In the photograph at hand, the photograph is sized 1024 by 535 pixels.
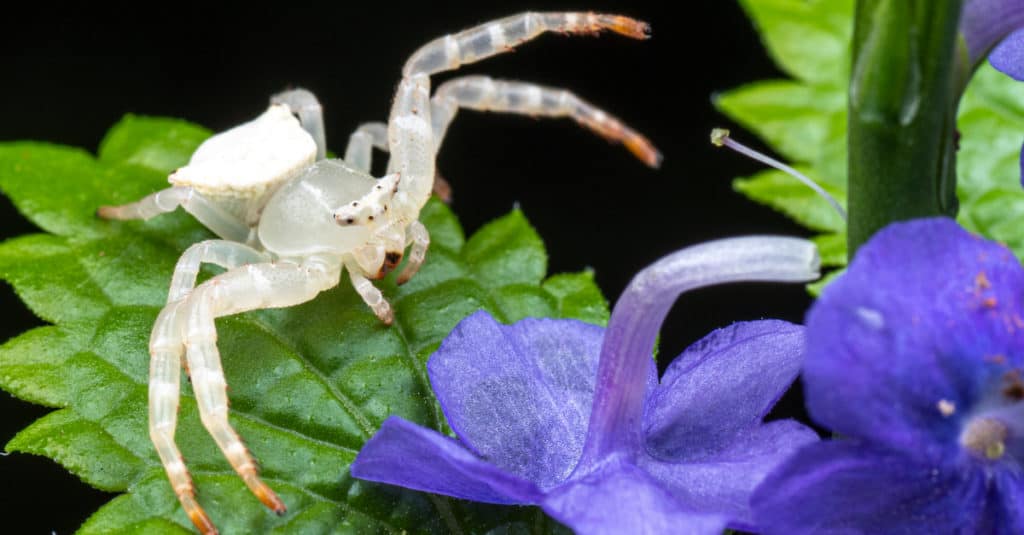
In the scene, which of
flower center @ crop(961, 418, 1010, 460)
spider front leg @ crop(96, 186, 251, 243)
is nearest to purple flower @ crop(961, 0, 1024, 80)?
flower center @ crop(961, 418, 1010, 460)

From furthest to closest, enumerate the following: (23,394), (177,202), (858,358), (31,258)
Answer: (177,202), (31,258), (23,394), (858,358)

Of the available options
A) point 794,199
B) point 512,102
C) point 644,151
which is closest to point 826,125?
point 794,199

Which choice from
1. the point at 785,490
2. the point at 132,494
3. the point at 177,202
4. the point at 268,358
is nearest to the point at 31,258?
the point at 177,202

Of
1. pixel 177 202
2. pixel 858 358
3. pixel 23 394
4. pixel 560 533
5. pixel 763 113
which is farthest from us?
pixel 763 113

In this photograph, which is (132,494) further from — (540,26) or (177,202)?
(540,26)

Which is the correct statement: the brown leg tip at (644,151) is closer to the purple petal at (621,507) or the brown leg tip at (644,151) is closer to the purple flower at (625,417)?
the purple flower at (625,417)

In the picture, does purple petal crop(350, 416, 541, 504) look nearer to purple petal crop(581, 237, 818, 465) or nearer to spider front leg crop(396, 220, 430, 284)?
purple petal crop(581, 237, 818, 465)
